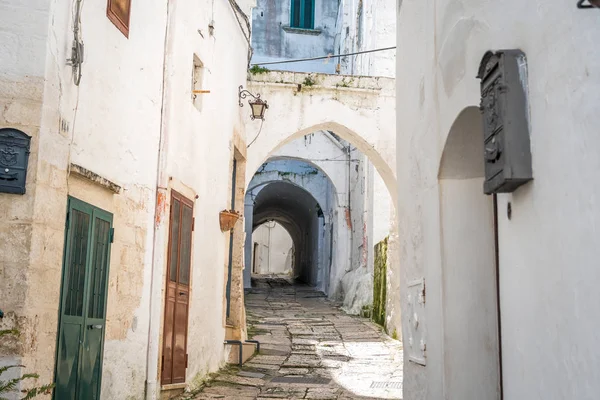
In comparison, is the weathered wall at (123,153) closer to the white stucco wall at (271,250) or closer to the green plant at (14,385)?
the green plant at (14,385)

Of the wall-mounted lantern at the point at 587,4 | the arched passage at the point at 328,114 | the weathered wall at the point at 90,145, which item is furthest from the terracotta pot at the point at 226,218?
the wall-mounted lantern at the point at 587,4

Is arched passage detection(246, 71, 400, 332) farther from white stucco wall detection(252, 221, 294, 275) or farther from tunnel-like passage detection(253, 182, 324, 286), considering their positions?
white stucco wall detection(252, 221, 294, 275)

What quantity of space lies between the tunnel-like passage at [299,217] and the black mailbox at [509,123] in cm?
1942

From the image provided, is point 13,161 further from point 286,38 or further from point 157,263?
point 286,38

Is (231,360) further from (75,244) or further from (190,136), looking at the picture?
(75,244)

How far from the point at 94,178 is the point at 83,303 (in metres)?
1.00

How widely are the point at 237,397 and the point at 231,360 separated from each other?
263 centimetres

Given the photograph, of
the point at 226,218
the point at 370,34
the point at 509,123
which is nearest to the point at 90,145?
the point at 509,123

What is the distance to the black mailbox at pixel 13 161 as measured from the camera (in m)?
4.82

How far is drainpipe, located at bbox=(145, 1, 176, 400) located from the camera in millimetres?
7344

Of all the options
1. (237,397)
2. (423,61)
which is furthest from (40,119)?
(237,397)

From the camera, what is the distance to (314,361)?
11.1m

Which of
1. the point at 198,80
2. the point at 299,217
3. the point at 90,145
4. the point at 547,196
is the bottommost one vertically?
the point at 547,196

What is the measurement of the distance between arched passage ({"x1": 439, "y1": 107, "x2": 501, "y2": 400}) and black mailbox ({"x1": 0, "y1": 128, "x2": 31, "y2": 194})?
2.85 metres
